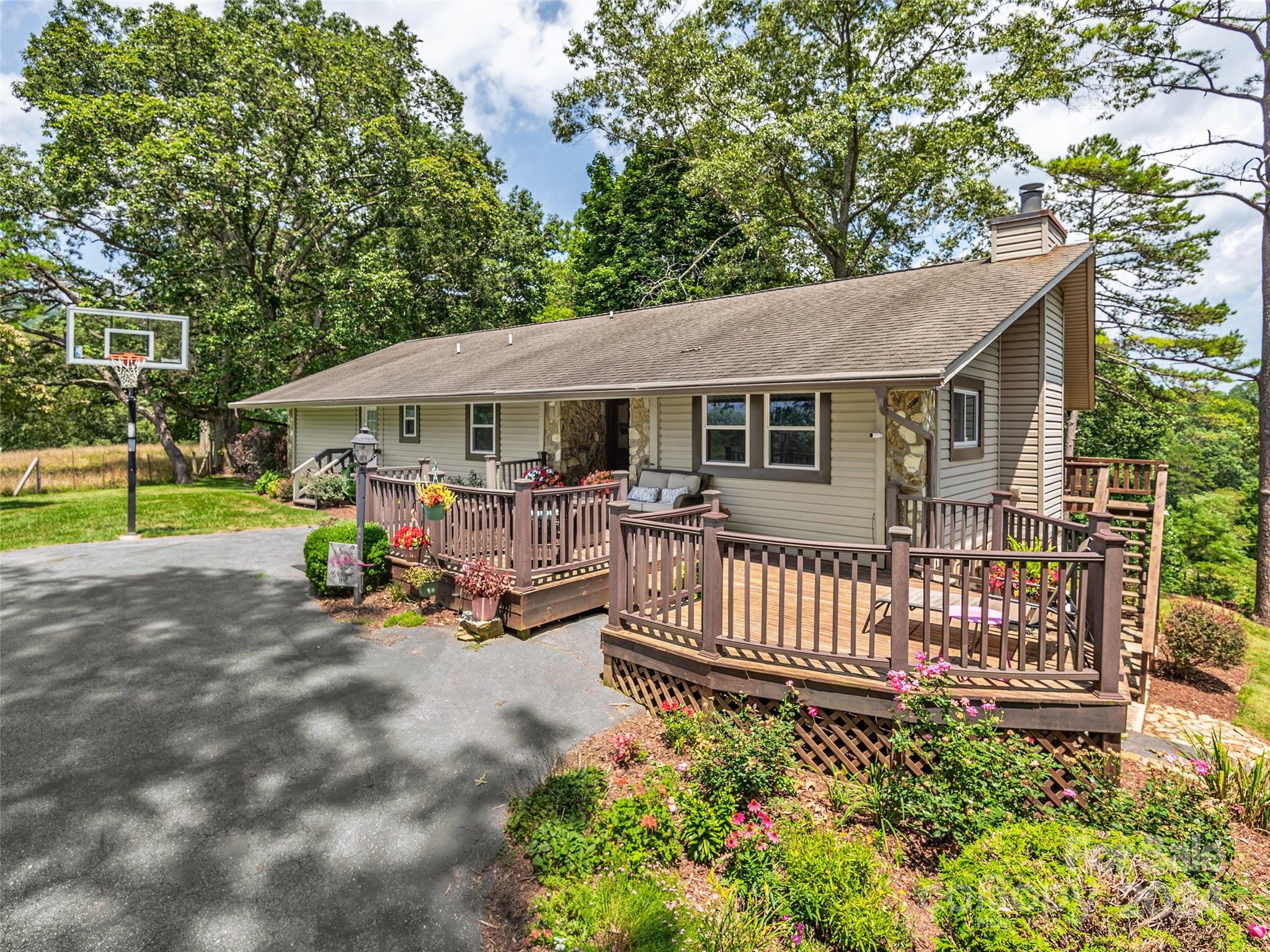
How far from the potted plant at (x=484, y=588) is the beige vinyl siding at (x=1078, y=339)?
9969 mm

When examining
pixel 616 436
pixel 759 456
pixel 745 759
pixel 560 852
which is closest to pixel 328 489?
pixel 616 436

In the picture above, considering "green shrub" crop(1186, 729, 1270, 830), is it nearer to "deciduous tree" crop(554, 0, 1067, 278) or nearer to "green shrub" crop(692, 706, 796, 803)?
"green shrub" crop(692, 706, 796, 803)

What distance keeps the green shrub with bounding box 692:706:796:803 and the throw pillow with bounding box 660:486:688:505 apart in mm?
4527

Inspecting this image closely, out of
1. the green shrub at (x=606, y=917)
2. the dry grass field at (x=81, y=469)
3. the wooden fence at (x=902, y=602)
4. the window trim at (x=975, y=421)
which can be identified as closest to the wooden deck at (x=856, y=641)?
the wooden fence at (x=902, y=602)

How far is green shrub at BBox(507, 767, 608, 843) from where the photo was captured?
350 cm

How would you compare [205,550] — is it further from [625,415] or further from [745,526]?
[745,526]

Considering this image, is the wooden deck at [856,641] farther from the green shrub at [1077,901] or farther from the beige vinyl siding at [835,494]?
the beige vinyl siding at [835,494]

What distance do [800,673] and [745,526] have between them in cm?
424

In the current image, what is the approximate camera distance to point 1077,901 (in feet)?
9.20

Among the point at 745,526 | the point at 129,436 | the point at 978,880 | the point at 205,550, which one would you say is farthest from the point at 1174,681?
the point at 129,436

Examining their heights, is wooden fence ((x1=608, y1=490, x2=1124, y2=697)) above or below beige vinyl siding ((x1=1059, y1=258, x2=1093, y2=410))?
below

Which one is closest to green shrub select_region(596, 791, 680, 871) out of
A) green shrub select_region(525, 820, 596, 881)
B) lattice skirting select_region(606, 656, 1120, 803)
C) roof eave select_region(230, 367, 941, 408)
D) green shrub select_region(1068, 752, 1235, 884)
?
green shrub select_region(525, 820, 596, 881)

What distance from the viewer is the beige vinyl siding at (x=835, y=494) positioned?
721cm

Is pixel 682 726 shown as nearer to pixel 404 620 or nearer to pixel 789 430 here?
pixel 404 620
